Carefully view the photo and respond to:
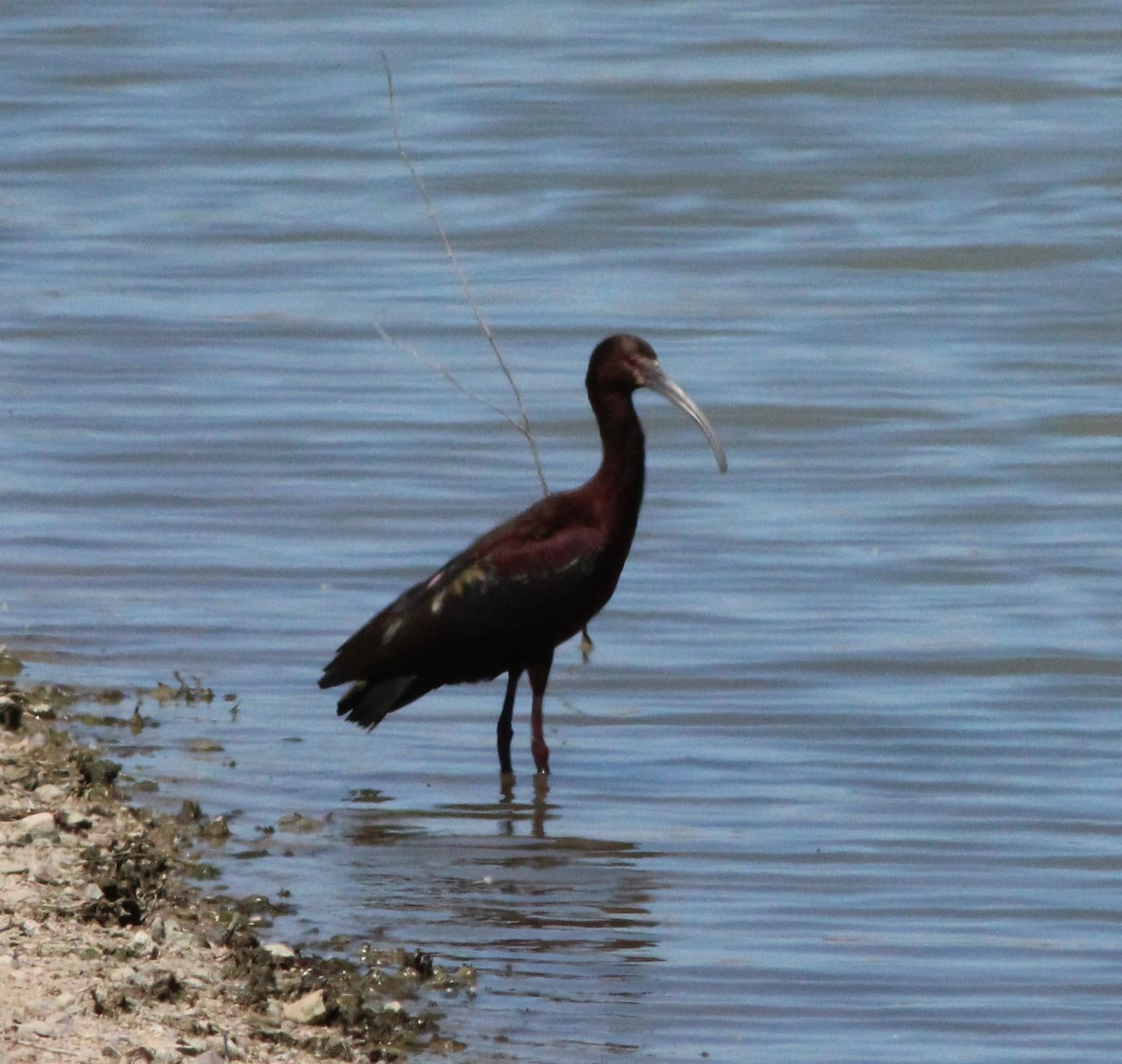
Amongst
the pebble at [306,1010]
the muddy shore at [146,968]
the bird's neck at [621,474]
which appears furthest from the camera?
the bird's neck at [621,474]

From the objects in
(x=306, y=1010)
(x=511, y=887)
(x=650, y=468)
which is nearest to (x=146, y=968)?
(x=306, y=1010)

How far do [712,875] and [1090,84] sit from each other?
1597cm

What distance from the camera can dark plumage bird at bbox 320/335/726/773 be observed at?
8602 millimetres

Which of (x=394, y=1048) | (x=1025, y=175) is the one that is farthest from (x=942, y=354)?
(x=394, y=1048)

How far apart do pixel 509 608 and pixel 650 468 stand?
4.85 metres

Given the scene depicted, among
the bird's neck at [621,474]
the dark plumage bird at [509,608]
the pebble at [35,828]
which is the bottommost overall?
the dark plumage bird at [509,608]

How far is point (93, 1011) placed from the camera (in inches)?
204

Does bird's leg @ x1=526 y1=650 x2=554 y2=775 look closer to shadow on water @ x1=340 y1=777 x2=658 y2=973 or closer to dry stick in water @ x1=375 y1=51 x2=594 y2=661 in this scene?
shadow on water @ x1=340 y1=777 x2=658 y2=973

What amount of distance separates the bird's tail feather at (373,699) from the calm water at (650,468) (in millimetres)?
169

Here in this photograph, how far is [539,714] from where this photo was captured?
8.68 m

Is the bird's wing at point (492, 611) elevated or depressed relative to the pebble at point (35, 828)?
depressed

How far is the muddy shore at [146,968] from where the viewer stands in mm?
5148

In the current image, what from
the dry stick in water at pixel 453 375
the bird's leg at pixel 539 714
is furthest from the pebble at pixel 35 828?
the dry stick in water at pixel 453 375

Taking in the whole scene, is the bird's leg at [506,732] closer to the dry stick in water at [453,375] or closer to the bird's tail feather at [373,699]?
the bird's tail feather at [373,699]
